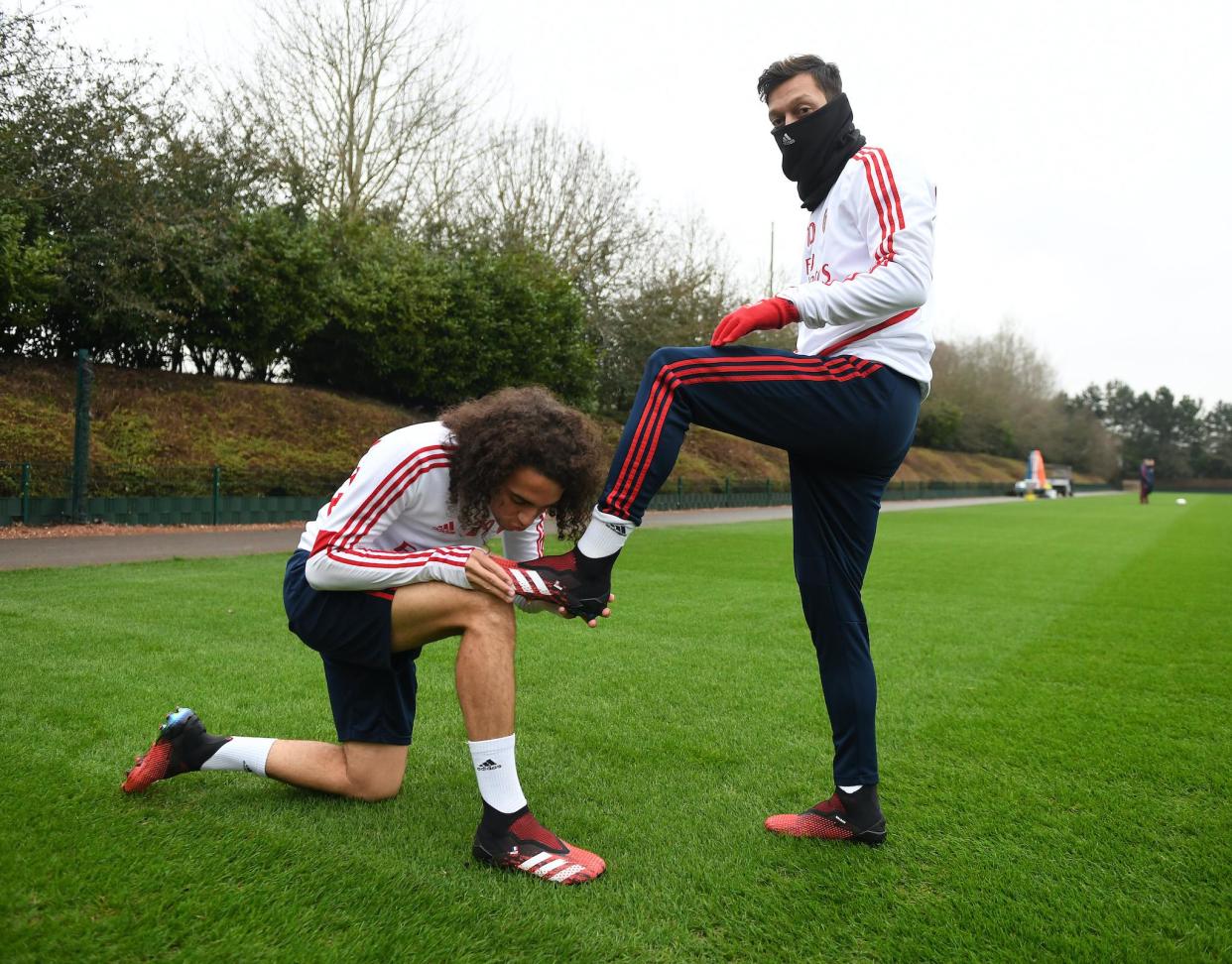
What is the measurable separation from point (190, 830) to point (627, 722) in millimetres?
1889

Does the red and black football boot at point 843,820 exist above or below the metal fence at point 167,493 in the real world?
below

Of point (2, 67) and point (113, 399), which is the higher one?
point (2, 67)

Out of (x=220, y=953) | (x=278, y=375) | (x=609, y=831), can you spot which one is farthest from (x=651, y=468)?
(x=278, y=375)

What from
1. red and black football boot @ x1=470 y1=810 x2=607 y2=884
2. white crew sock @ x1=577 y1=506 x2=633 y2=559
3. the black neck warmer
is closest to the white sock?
red and black football boot @ x1=470 y1=810 x2=607 y2=884

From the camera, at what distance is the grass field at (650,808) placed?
2.07m

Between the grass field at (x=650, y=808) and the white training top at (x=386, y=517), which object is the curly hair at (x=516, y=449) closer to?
the white training top at (x=386, y=517)

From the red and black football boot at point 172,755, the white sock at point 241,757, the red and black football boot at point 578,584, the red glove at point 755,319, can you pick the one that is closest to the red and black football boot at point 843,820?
the red and black football boot at point 578,584

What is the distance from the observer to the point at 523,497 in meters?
2.63

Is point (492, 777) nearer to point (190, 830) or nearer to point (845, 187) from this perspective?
point (190, 830)

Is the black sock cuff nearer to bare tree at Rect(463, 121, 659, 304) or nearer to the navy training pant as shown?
the navy training pant

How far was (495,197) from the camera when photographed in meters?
24.4

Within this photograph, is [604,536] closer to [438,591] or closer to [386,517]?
A: [438,591]

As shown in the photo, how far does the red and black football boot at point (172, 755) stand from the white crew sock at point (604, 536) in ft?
4.63

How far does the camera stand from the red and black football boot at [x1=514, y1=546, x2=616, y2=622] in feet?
8.02
